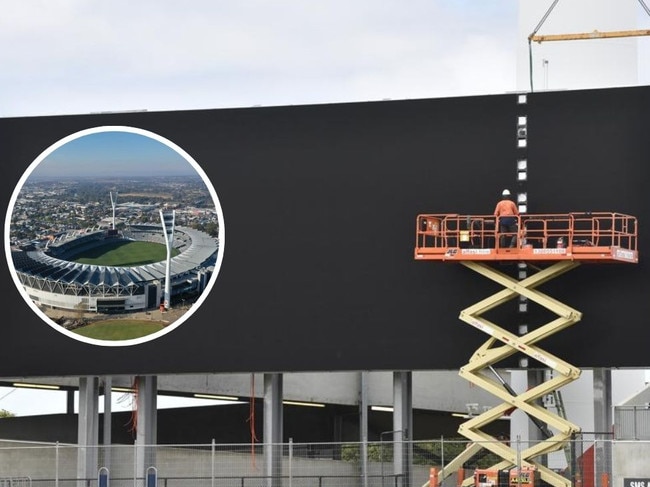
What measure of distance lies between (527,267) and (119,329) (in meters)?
12.3

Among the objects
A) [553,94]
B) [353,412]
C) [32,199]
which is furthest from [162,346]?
[353,412]

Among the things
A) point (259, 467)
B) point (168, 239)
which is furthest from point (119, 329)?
point (259, 467)

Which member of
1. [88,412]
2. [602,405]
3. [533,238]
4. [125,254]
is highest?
[125,254]

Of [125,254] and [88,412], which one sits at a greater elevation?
[125,254]

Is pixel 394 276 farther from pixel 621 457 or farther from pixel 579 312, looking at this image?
pixel 621 457

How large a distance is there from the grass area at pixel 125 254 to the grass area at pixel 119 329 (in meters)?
1.77

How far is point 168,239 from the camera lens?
4384 cm

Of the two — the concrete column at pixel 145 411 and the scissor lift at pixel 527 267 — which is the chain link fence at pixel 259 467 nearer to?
the concrete column at pixel 145 411

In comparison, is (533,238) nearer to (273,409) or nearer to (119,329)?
(273,409)

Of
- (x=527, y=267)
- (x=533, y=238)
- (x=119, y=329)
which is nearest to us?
(x=533, y=238)

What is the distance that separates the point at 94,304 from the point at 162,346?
263 cm

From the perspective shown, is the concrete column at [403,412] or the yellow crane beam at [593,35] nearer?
the concrete column at [403,412]

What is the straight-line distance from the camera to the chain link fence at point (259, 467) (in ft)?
124

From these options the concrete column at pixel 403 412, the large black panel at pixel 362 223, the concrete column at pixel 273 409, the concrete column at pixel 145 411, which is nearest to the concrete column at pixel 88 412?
the large black panel at pixel 362 223
